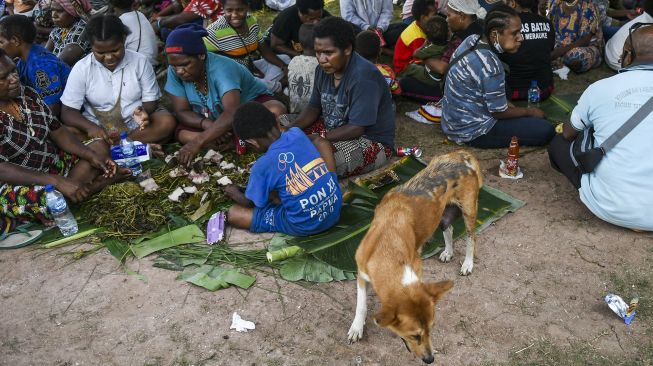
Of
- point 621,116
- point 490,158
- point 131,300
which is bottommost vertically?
point 490,158

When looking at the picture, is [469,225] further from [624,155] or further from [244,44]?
[244,44]

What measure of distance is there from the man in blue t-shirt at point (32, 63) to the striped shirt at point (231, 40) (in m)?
1.76

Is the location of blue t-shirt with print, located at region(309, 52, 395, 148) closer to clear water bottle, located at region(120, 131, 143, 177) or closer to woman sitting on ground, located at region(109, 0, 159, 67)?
clear water bottle, located at region(120, 131, 143, 177)

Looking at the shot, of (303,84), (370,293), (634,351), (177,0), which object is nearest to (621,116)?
(634,351)

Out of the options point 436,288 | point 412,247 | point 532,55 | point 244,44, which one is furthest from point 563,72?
point 436,288

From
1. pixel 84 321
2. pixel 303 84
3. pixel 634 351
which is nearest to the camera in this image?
pixel 634 351

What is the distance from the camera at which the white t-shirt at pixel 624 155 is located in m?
4.25

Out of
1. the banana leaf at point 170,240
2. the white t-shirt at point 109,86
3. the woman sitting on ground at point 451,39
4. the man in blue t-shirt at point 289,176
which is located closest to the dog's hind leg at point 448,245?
the man in blue t-shirt at point 289,176

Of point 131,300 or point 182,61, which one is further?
point 182,61

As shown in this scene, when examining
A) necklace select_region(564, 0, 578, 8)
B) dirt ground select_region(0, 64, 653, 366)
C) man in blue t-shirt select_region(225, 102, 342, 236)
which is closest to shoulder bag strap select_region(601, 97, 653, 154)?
dirt ground select_region(0, 64, 653, 366)

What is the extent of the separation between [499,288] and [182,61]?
3.69 m

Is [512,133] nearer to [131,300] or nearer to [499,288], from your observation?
[499,288]

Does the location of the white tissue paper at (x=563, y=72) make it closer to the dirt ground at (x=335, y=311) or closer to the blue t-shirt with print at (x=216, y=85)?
the dirt ground at (x=335, y=311)

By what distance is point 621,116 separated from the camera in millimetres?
4324
